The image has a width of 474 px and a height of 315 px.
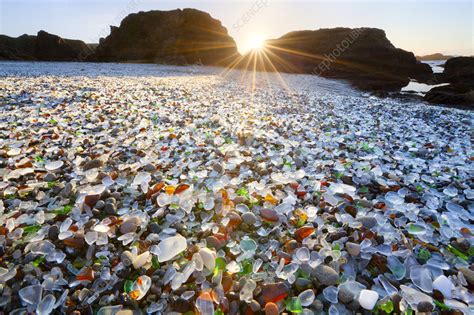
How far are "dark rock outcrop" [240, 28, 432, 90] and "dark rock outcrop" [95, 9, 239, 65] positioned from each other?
17.1 ft

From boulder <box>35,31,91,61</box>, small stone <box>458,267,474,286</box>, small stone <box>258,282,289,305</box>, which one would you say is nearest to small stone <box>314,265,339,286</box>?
small stone <box>258,282,289,305</box>

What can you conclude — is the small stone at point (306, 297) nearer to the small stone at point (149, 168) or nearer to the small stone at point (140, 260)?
the small stone at point (140, 260)

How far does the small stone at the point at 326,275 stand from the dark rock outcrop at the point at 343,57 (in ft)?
102

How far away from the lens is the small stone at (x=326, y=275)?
171cm

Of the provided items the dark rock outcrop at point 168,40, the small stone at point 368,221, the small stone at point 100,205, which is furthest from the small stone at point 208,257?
the dark rock outcrop at point 168,40

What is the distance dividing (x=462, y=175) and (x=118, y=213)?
404cm

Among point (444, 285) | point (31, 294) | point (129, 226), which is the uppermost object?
point (129, 226)

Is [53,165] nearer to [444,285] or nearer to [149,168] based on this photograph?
[149,168]

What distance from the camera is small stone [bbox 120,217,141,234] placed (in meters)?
2.07

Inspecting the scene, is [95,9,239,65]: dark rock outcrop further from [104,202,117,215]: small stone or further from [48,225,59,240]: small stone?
[48,225,59,240]: small stone

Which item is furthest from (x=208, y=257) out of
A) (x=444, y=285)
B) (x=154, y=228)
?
(x=444, y=285)

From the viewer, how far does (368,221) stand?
228 centimetres

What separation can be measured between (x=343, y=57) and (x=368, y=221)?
1692 inches

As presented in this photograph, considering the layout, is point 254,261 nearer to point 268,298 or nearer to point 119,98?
point 268,298
